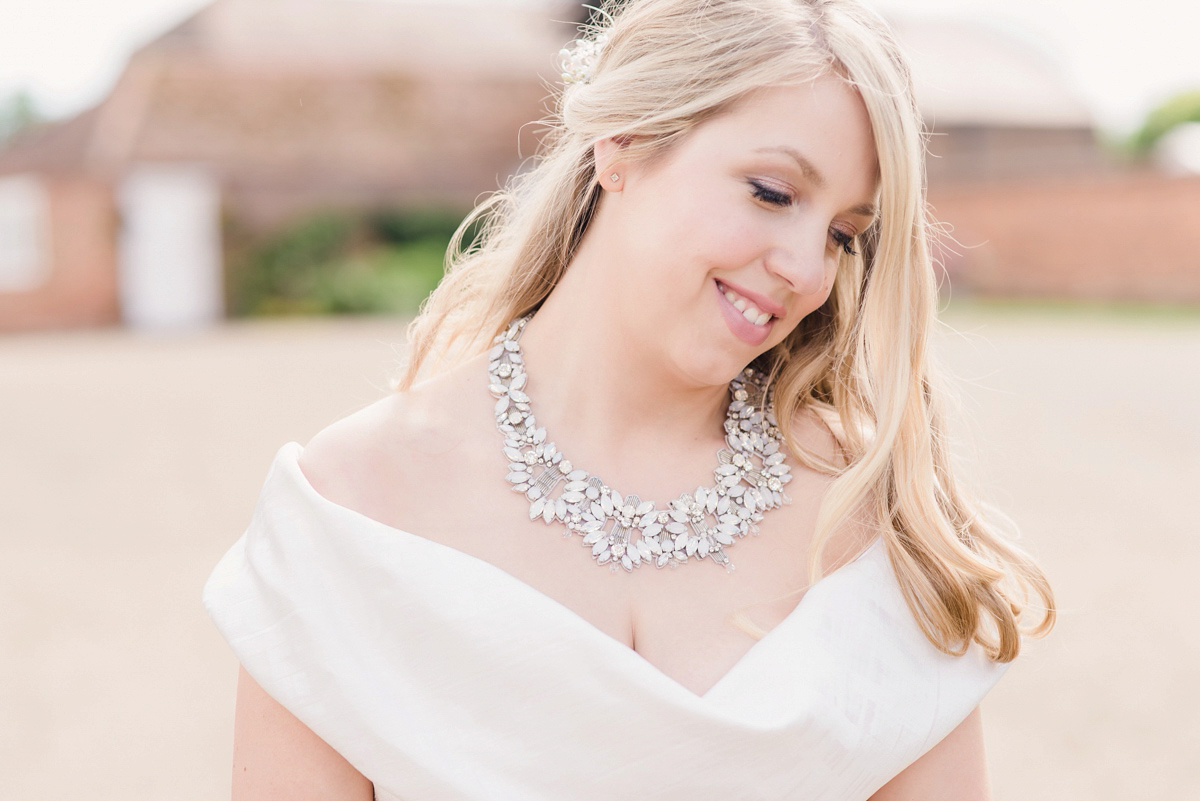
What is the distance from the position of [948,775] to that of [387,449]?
3.18ft

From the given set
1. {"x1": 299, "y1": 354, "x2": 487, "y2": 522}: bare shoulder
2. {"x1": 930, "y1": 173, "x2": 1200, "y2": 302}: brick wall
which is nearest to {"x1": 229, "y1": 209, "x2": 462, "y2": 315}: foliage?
{"x1": 930, "y1": 173, "x2": 1200, "y2": 302}: brick wall

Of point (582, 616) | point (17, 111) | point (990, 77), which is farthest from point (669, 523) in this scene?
point (17, 111)

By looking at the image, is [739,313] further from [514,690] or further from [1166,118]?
[1166,118]

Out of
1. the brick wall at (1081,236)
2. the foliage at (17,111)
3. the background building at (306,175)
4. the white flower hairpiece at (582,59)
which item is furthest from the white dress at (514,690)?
the foliage at (17,111)

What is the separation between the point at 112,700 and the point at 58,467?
4.59m

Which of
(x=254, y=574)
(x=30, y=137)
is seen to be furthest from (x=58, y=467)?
(x=30, y=137)

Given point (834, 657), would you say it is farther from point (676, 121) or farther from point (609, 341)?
point (676, 121)

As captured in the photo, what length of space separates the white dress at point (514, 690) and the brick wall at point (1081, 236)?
17.6 m

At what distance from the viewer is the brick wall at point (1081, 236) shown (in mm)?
18609

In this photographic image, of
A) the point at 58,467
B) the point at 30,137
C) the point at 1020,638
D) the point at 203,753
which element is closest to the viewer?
the point at 1020,638

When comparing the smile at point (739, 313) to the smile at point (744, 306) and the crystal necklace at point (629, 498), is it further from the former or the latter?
the crystal necklace at point (629, 498)

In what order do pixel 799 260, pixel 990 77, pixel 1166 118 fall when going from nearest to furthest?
pixel 799 260
pixel 990 77
pixel 1166 118

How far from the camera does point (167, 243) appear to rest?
20.6 meters

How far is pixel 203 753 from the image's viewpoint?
399 cm
